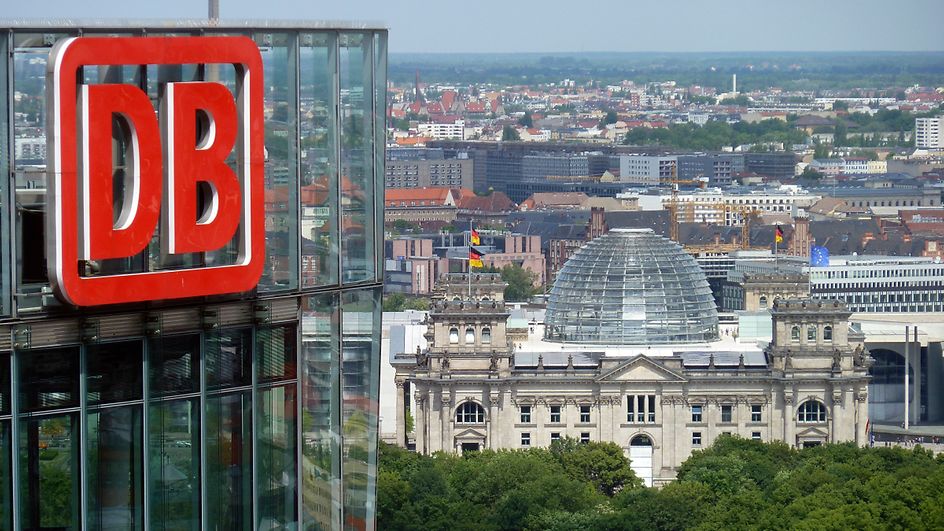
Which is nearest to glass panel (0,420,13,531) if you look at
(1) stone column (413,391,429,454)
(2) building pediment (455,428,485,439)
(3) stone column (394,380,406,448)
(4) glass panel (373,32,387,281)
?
(4) glass panel (373,32,387,281)

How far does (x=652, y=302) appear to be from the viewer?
12412 cm

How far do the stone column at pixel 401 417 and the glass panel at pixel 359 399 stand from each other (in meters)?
90.6

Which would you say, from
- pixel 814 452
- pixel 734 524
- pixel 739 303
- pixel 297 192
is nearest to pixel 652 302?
pixel 814 452

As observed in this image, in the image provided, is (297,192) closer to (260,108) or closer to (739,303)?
(260,108)

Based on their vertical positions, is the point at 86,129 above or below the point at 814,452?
above

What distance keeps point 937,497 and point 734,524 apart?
6589 mm

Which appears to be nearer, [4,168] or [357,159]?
[4,168]

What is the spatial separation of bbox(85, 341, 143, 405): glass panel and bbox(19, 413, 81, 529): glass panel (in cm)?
43

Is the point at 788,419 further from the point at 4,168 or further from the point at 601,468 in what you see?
the point at 4,168

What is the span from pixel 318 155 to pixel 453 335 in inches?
3499

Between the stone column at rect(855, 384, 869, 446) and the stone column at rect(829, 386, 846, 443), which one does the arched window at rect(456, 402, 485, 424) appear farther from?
the stone column at rect(855, 384, 869, 446)

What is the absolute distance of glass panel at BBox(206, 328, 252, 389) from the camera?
29.2 metres

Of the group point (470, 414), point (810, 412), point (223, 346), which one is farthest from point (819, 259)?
point (223, 346)

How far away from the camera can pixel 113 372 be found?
2817 centimetres
